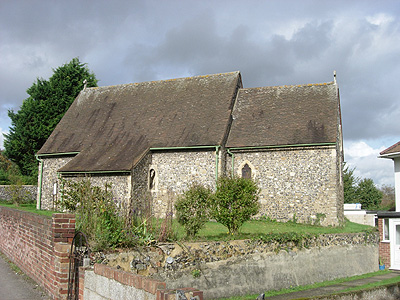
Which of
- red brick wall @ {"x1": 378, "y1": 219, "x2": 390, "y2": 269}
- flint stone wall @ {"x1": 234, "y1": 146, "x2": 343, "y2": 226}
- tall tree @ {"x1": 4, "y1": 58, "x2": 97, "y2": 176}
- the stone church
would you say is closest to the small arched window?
the stone church

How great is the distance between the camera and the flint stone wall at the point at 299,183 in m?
20.0

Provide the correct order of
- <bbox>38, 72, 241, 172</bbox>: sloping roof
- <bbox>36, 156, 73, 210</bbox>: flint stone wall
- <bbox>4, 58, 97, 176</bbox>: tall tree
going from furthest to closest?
1. <bbox>4, 58, 97, 176</bbox>: tall tree
2. <bbox>36, 156, 73, 210</bbox>: flint stone wall
3. <bbox>38, 72, 241, 172</bbox>: sloping roof

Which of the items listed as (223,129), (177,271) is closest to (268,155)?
(223,129)

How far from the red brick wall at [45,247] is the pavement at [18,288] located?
5.9 inches

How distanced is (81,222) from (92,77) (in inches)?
1365

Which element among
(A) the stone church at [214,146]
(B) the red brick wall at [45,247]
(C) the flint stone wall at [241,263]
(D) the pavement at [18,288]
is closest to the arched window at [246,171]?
(A) the stone church at [214,146]

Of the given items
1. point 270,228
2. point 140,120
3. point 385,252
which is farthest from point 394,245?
point 140,120

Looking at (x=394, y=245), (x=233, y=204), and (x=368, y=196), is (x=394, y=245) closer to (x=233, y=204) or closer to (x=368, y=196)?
(x=233, y=204)

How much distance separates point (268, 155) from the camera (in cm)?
2141

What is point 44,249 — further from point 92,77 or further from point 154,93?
point 92,77

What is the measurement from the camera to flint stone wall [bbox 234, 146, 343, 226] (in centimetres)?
1995

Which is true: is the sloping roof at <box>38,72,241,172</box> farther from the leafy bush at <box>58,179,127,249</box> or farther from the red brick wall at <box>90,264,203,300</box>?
the red brick wall at <box>90,264,203,300</box>

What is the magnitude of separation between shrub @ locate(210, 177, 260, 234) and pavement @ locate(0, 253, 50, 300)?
6.55 meters

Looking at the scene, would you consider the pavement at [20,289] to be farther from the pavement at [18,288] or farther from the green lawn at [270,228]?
the green lawn at [270,228]
